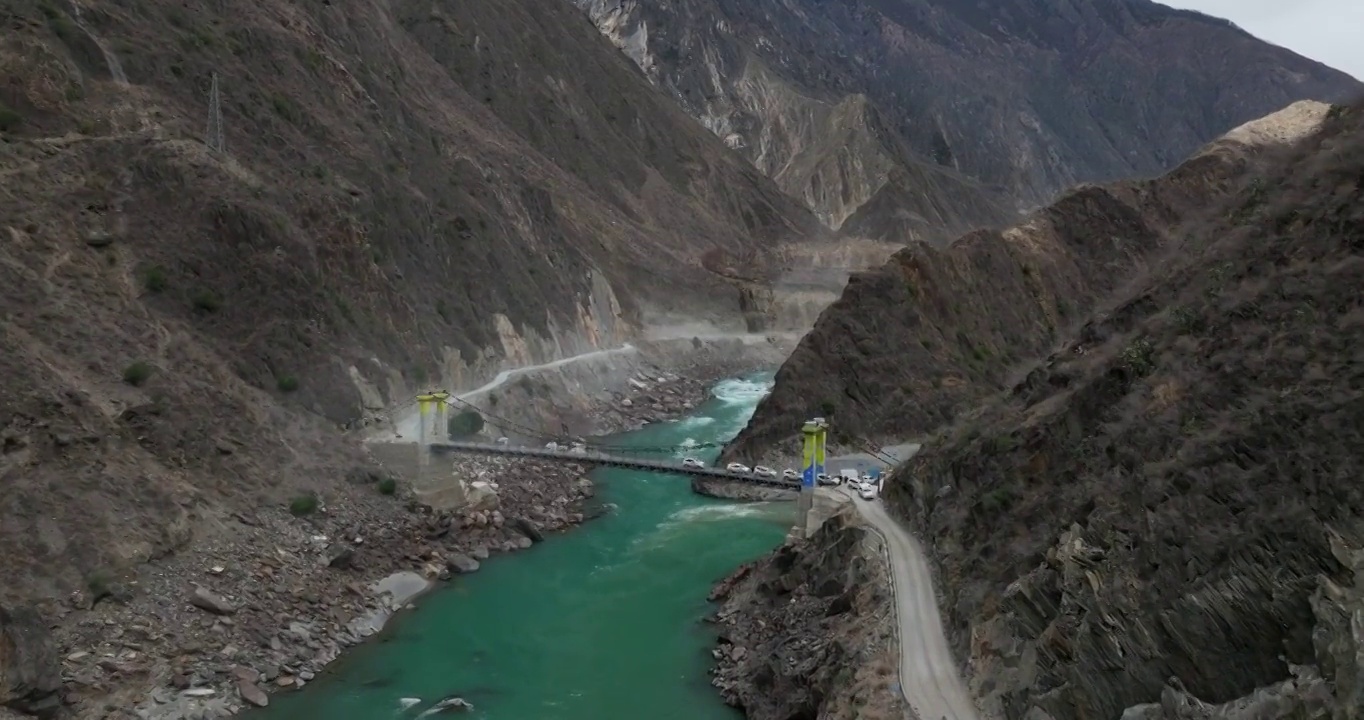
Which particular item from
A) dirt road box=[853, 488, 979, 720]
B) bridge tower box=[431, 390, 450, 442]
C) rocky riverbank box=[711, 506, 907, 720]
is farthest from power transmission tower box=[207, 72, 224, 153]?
dirt road box=[853, 488, 979, 720]

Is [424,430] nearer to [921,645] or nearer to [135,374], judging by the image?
[135,374]

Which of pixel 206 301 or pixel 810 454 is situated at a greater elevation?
pixel 206 301

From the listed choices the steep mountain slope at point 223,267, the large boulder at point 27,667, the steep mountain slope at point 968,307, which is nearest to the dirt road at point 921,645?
the large boulder at point 27,667

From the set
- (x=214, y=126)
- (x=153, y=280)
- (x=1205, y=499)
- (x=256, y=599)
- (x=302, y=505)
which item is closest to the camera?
(x=1205, y=499)

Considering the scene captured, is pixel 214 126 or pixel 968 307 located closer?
pixel 214 126

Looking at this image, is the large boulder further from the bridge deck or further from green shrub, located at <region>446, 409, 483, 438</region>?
green shrub, located at <region>446, 409, 483, 438</region>

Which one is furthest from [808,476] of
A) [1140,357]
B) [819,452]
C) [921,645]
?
[1140,357]

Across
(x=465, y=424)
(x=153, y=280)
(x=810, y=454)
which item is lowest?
(x=810, y=454)
